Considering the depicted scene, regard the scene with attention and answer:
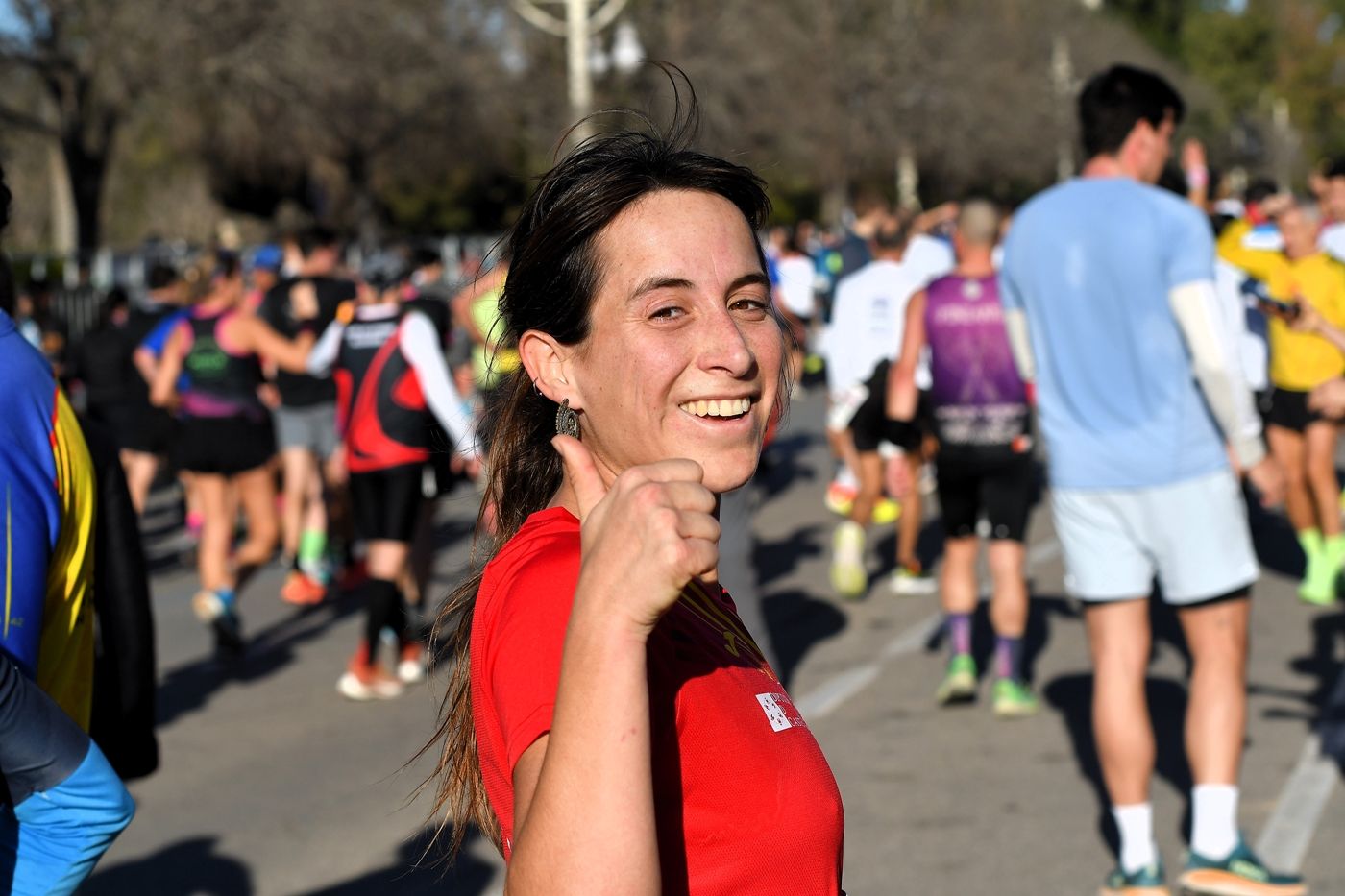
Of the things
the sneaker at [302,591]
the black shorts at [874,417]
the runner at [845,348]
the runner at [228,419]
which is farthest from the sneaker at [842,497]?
the runner at [228,419]

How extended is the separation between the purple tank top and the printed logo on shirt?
588cm

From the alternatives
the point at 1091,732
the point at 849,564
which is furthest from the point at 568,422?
the point at 849,564

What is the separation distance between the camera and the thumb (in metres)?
1.81

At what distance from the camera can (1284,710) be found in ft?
23.8

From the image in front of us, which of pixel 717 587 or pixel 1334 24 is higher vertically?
pixel 1334 24

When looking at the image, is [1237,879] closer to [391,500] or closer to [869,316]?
[391,500]

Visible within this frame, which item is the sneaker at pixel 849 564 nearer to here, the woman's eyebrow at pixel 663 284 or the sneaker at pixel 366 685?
the sneaker at pixel 366 685

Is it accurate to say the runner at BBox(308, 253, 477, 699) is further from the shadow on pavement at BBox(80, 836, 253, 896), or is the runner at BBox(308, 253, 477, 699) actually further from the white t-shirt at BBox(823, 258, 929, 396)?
the white t-shirt at BBox(823, 258, 929, 396)

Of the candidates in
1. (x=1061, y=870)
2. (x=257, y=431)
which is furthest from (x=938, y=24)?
(x=1061, y=870)

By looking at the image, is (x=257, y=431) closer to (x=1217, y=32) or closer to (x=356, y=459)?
(x=356, y=459)

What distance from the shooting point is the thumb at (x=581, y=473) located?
181 centimetres

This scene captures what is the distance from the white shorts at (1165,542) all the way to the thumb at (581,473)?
3549 millimetres

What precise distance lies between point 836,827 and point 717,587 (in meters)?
0.39

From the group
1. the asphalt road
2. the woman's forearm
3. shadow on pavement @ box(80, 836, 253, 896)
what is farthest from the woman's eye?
shadow on pavement @ box(80, 836, 253, 896)
